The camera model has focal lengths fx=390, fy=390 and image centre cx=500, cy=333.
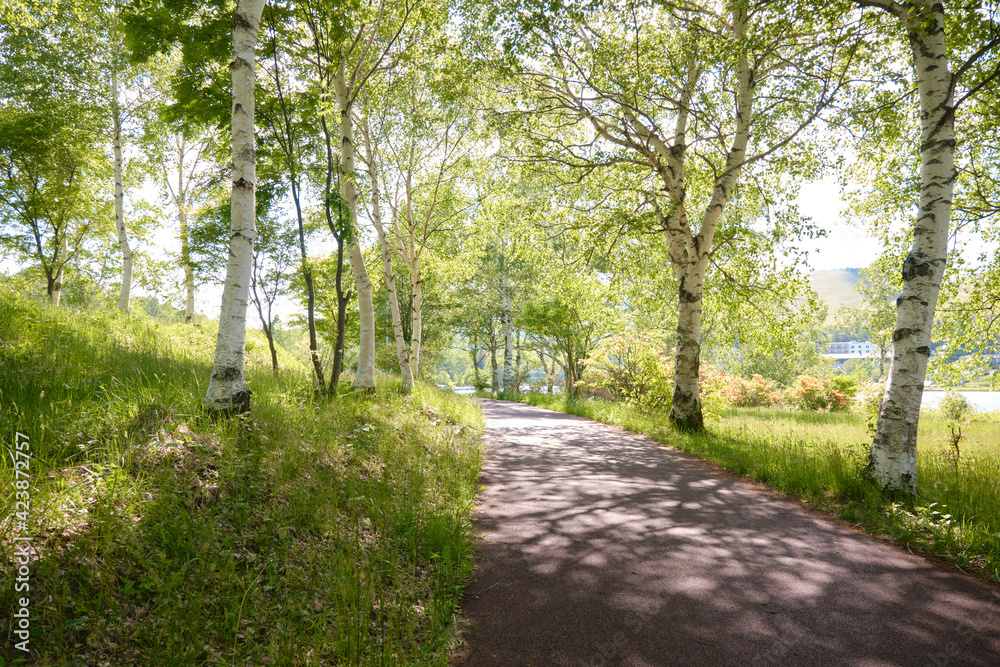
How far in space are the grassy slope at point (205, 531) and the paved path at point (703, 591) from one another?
0.52 meters

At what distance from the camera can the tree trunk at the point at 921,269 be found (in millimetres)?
5156

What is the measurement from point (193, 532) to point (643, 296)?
1423 cm

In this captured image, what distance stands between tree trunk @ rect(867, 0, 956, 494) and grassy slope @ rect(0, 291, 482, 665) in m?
5.67

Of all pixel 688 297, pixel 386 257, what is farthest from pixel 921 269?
pixel 386 257

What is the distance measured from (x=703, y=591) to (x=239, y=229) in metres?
6.12

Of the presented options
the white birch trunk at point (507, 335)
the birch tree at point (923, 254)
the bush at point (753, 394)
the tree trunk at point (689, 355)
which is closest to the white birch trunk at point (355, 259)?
the tree trunk at point (689, 355)

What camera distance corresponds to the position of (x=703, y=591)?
3193mm

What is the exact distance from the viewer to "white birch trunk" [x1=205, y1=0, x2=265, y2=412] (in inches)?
179

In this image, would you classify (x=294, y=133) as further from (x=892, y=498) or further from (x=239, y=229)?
(x=892, y=498)

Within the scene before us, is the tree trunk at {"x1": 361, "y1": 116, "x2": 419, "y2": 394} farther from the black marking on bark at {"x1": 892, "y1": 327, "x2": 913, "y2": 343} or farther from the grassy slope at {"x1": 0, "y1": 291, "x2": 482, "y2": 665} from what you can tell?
the black marking on bark at {"x1": 892, "y1": 327, "x2": 913, "y2": 343}

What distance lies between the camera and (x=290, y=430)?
4.80m

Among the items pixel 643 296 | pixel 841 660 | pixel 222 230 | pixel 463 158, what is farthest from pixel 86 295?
pixel 841 660

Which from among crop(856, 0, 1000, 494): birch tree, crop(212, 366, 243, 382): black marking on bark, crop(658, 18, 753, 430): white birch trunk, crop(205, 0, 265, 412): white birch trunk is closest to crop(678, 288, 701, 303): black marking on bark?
crop(658, 18, 753, 430): white birch trunk

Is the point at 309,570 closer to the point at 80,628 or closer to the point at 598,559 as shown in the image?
the point at 80,628
